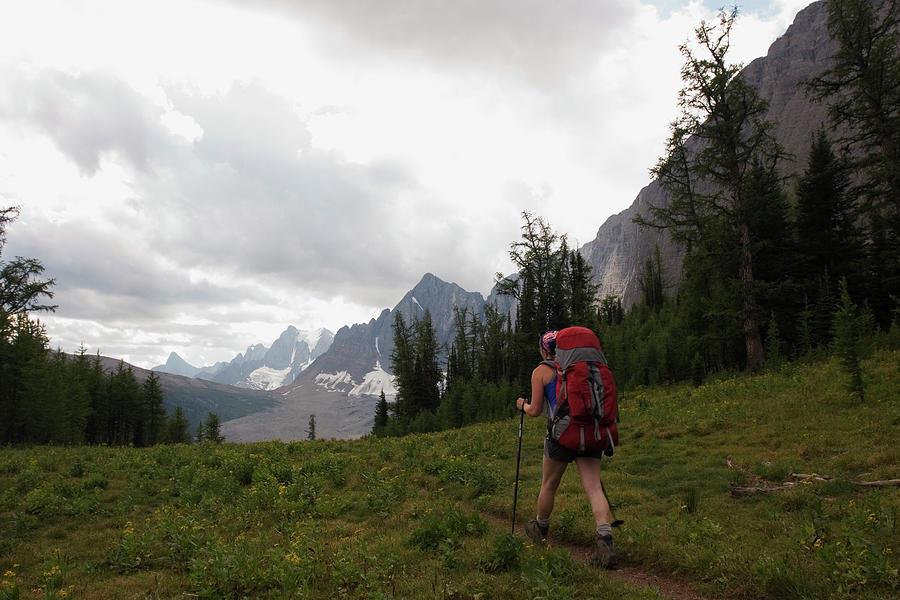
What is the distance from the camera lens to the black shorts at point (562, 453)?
5973 mm

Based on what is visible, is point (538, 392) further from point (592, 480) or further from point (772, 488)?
point (772, 488)

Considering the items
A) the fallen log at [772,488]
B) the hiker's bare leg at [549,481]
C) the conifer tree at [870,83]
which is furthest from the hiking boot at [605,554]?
the conifer tree at [870,83]

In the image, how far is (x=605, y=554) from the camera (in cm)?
564

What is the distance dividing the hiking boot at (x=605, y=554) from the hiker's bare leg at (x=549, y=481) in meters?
0.85

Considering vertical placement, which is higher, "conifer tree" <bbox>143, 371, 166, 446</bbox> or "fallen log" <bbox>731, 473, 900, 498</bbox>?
"fallen log" <bbox>731, 473, 900, 498</bbox>

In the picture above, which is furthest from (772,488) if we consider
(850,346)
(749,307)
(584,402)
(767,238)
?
(767,238)

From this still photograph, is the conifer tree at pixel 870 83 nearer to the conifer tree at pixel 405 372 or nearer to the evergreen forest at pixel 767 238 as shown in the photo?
the evergreen forest at pixel 767 238

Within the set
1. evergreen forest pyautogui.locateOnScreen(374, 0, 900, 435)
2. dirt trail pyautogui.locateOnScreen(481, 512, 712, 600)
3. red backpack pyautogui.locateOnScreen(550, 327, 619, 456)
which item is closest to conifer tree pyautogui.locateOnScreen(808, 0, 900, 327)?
evergreen forest pyautogui.locateOnScreen(374, 0, 900, 435)

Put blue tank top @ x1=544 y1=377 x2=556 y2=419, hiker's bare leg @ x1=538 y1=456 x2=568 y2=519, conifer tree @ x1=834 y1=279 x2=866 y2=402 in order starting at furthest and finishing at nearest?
conifer tree @ x1=834 y1=279 x2=866 y2=402, blue tank top @ x1=544 y1=377 x2=556 y2=419, hiker's bare leg @ x1=538 y1=456 x2=568 y2=519

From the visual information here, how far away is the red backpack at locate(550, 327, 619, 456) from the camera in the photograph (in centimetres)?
580

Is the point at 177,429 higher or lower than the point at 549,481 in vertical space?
lower

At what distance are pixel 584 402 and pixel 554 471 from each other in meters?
1.26

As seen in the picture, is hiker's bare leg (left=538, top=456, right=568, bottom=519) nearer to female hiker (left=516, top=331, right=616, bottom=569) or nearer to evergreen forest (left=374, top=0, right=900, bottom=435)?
female hiker (left=516, top=331, right=616, bottom=569)

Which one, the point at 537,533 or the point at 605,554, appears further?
the point at 537,533
